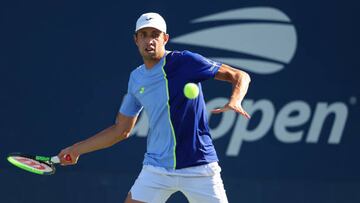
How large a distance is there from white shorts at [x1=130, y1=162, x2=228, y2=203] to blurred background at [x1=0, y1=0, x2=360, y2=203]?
2.64 metres

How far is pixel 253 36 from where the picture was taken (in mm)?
8422

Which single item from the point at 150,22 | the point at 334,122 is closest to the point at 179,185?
the point at 150,22

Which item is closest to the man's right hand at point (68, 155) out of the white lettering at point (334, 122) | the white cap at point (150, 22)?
the white cap at point (150, 22)

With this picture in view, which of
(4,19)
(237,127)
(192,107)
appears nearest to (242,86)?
(192,107)

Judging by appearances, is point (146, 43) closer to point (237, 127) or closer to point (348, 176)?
point (237, 127)

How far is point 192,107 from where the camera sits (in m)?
5.81

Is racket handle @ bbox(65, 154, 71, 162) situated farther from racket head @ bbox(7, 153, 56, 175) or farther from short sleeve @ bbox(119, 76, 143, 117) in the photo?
short sleeve @ bbox(119, 76, 143, 117)

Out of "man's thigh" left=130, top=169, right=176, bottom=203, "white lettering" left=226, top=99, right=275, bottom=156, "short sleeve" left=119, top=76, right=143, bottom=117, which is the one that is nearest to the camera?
"man's thigh" left=130, top=169, right=176, bottom=203

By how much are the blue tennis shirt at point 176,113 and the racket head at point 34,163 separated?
32.8 inches

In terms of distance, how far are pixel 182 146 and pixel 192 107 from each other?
0.27 metres

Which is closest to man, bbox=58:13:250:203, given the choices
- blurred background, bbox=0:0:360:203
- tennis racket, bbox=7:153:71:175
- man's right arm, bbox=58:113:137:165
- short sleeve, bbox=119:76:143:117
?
short sleeve, bbox=119:76:143:117

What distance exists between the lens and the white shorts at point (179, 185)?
19.0 feet

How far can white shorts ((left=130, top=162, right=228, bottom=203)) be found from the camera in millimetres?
5777

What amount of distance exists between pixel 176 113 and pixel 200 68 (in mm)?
A: 342
